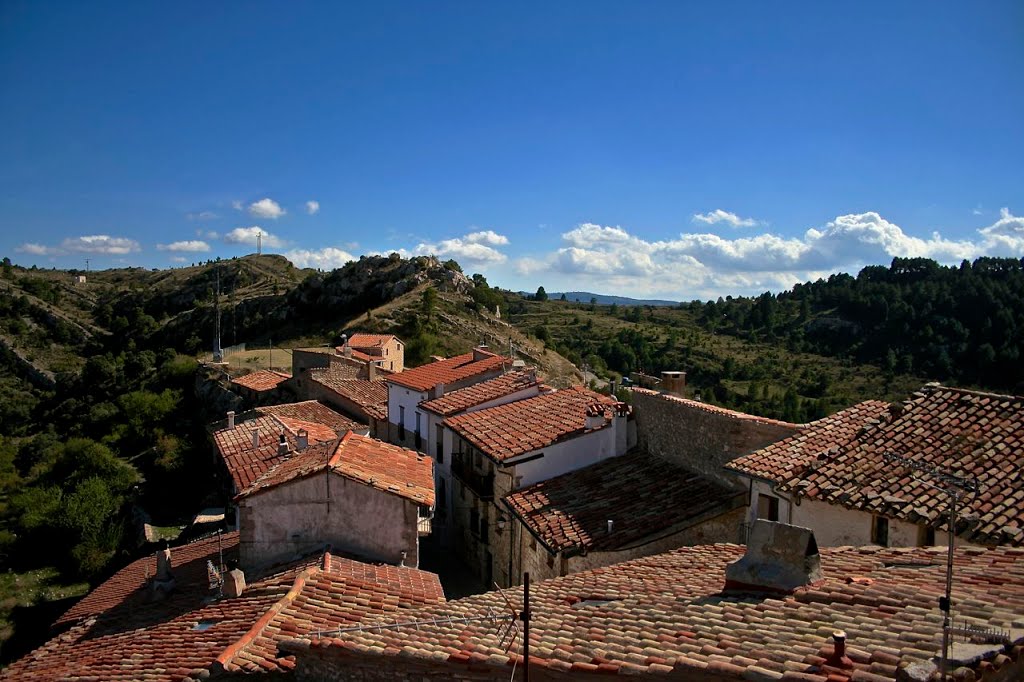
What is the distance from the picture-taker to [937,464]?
1039cm

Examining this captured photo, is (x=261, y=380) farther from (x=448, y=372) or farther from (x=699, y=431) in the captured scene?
(x=699, y=431)

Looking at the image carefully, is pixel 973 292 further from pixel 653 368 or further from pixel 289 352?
pixel 289 352

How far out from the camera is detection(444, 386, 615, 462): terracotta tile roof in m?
17.8

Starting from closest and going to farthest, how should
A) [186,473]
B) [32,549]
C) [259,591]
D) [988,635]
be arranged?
[988,635] → [259,591] → [32,549] → [186,473]

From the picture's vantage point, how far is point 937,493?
32.6ft

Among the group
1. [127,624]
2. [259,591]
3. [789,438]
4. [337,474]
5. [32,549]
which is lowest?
[32,549]

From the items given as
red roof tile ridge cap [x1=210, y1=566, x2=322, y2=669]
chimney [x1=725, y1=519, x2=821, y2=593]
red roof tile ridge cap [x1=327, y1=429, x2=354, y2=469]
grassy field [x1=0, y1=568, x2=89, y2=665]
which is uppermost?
chimney [x1=725, y1=519, x2=821, y2=593]

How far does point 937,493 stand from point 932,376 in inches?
2349

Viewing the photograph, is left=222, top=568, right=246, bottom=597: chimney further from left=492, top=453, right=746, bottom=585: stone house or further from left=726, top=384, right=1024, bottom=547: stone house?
left=726, top=384, right=1024, bottom=547: stone house

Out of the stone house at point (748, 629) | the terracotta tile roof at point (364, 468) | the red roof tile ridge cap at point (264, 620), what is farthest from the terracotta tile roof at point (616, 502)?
the red roof tile ridge cap at point (264, 620)

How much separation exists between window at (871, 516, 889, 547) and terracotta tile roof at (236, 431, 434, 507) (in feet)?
25.2

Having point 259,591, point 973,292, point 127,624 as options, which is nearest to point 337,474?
point 259,591

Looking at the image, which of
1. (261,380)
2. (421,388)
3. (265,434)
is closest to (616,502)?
(421,388)

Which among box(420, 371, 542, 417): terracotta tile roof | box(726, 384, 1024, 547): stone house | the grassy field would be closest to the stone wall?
box(726, 384, 1024, 547): stone house
